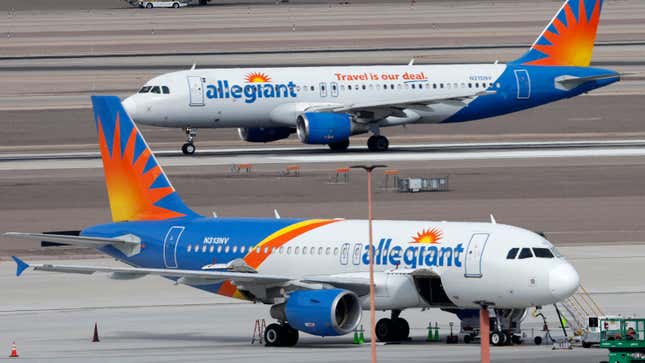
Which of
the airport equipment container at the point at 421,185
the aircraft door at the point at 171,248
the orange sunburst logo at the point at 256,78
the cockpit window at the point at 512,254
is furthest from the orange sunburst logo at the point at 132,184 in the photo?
the orange sunburst logo at the point at 256,78

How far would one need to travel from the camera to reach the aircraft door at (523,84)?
10756 cm

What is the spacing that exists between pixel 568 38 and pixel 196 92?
25.6 m

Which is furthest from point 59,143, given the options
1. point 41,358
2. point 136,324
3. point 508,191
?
point 41,358

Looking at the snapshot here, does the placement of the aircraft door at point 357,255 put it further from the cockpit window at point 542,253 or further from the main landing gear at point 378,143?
the main landing gear at point 378,143

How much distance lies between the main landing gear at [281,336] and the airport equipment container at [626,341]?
9.81 m

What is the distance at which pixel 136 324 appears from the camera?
172 ft

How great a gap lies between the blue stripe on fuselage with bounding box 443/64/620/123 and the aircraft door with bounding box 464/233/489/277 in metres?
60.9

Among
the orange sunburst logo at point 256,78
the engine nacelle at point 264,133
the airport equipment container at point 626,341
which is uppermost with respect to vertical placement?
the orange sunburst logo at point 256,78

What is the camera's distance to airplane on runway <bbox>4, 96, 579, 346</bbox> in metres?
44.8

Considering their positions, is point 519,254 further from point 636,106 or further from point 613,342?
point 636,106

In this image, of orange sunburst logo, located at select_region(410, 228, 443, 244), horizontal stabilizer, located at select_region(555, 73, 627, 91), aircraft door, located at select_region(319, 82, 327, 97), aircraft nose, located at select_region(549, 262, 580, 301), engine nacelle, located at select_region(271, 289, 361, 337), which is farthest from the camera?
horizontal stabilizer, located at select_region(555, 73, 627, 91)

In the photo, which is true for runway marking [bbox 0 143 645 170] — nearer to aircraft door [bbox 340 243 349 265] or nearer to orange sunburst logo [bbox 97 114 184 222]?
orange sunburst logo [bbox 97 114 184 222]

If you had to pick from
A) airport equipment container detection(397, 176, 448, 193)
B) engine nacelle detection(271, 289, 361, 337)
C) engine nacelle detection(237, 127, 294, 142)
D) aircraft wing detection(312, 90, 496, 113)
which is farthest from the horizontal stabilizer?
engine nacelle detection(271, 289, 361, 337)

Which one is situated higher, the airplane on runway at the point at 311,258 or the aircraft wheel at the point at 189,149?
the aircraft wheel at the point at 189,149
